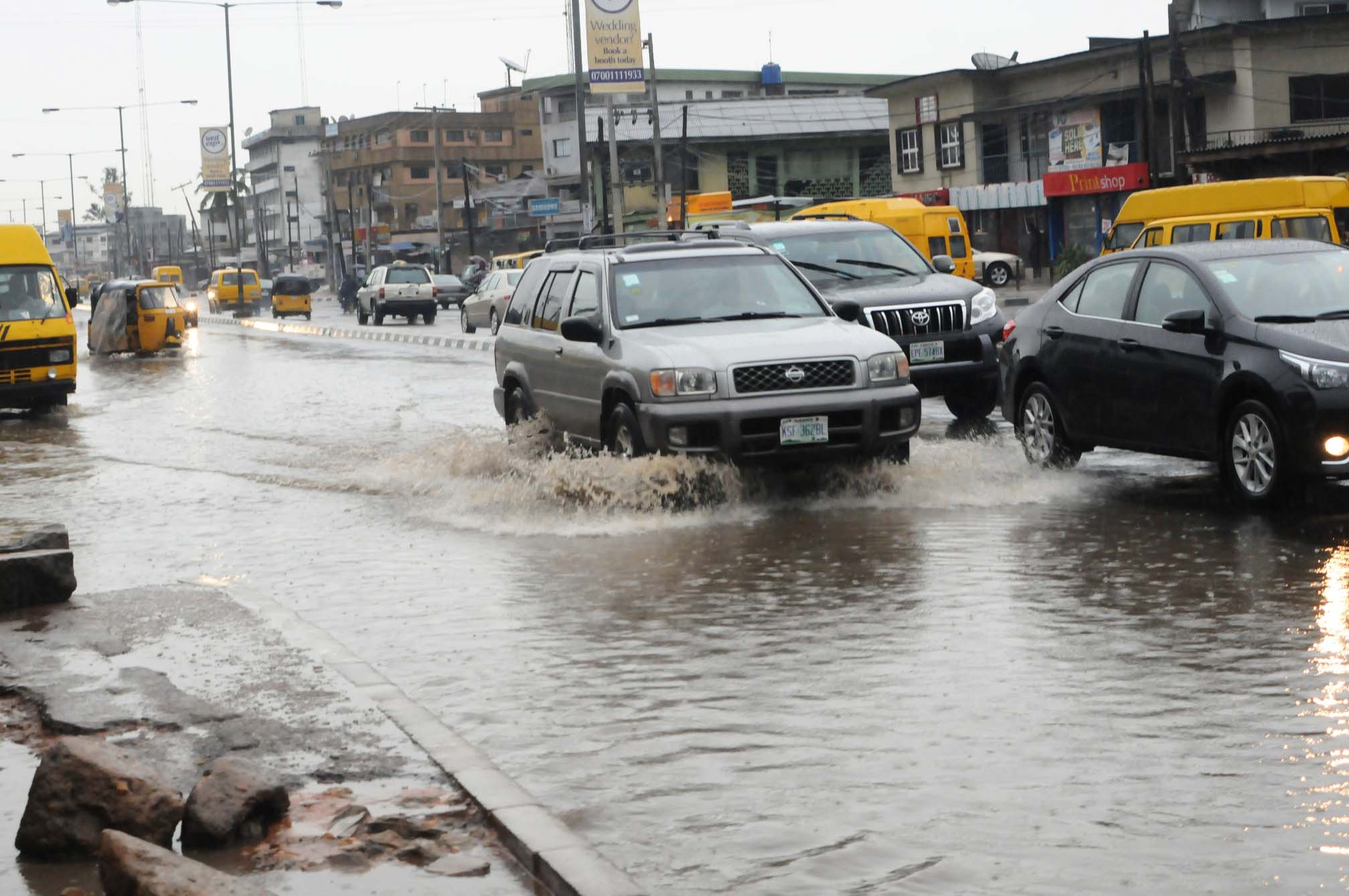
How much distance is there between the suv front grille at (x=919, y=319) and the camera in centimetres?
1561

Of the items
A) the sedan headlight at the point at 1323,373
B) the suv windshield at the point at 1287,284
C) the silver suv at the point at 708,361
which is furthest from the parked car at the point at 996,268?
the sedan headlight at the point at 1323,373

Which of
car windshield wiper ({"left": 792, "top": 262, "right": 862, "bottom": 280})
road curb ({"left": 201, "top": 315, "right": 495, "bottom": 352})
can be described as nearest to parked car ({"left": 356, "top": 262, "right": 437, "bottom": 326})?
road curb ({"left": 201, "top": 315, "right": 495, "bottom": 352})

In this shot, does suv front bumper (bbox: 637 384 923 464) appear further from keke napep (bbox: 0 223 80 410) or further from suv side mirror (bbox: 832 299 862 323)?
keke napep (bbox: 0 223 80 410)

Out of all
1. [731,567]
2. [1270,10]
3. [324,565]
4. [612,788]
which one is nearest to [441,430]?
[324,565]

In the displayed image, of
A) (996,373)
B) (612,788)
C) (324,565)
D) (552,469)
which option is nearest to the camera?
(612,788)

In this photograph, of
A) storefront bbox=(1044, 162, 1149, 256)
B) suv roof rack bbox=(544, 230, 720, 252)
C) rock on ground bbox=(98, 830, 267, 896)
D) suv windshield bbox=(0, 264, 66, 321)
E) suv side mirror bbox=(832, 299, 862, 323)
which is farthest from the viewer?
storefront bbox=(1044, 162, 1149, 256)

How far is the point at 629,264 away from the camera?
41.1 feet

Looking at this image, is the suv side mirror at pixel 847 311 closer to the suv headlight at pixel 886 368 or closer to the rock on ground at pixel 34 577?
the suv headlight at pixel 886 368

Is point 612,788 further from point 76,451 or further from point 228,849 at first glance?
point 76,451

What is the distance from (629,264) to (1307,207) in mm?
15987

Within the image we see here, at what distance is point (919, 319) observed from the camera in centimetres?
1573

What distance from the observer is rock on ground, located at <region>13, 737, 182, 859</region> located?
4922 millimetres

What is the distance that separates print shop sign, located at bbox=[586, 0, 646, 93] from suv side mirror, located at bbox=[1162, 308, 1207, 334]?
94.7 ft

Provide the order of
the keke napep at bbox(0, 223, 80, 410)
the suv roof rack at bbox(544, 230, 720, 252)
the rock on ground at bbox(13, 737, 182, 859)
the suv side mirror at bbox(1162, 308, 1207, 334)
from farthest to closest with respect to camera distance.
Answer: the keke napep at bbox(0, 223, 80, 410)
the suv roof rack at bbox(544, 230, 720, 252)
the suv side mirror at bbox(1162, 308, 1207, 334)
the rock on ground at bbox(13, 737, 182, 859)
